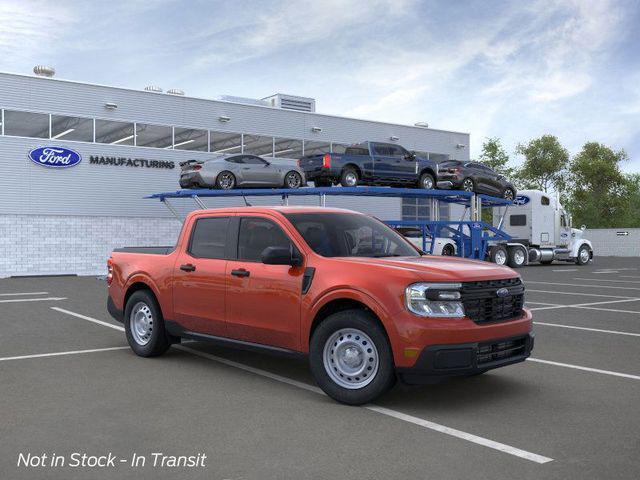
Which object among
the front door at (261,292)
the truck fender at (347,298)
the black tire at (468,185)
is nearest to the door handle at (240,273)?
the front door at (261,292)

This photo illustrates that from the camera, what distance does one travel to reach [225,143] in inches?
1249

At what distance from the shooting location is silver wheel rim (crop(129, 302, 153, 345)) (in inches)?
314

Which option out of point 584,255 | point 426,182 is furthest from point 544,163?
point 426,182

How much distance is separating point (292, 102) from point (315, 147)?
9.36 ft

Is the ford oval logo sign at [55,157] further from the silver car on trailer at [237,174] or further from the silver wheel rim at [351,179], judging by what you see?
the silver wheel rim at [351,179]

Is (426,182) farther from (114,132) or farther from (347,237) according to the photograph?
(347,237)

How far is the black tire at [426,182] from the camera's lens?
24375mm

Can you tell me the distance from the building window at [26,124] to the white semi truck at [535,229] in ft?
66.7

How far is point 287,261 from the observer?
6203 millimetres

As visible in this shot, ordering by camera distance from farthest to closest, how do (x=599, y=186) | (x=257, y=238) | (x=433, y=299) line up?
(x=599, y=186) < (x=257, y=238) < (x=433, y=299)

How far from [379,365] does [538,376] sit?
88.2 inches

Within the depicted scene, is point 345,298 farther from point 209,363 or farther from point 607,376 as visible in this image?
point 607,376

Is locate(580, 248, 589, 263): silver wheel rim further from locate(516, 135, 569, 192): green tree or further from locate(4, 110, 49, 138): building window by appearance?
locate(516, 135, 569, 192): green tree

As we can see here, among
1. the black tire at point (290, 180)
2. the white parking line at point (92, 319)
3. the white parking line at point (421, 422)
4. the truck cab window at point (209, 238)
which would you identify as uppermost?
the black tire at point (290, 180)
